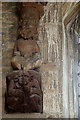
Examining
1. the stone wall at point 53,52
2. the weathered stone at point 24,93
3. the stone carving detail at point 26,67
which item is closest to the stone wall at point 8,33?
the stone wall at point 53,52

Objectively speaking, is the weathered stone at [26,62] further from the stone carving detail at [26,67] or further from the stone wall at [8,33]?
the stone wall at [8,33]

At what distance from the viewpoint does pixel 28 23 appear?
343cm

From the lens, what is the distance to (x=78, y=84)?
3809 millimetres

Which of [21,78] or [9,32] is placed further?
[9,32]

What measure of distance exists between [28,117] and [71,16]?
116 cm

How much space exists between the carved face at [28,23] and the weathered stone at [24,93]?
0.40 m

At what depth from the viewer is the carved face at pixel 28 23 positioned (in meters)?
3.43

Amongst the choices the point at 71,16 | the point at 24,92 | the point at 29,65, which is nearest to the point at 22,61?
the point at 29,65

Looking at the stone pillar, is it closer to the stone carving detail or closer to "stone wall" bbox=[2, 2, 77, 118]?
"stone wall" bbox=[2, 2, 77, 118]

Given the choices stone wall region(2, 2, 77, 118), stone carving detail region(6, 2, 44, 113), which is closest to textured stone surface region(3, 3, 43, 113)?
stone carving detail region(6, 2, 44, 113)

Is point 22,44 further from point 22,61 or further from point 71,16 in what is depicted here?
point 71,16

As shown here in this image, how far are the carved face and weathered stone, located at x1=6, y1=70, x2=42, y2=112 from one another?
0.40m

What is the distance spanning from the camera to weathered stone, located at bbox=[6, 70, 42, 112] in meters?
3.21

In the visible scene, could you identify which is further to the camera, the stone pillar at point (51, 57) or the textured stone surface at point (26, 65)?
the stone pillar at point (51, 57)
